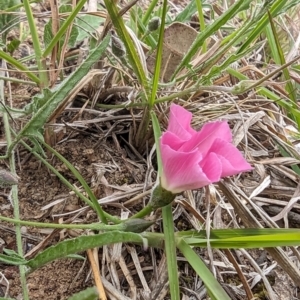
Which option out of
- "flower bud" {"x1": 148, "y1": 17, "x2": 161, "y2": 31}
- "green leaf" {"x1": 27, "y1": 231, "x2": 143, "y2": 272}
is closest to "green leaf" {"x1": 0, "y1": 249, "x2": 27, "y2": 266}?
"green leaf" {"x1": 27, "y1": 231, "x2": 143, "y2": 272}

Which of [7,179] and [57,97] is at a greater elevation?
[57,97]

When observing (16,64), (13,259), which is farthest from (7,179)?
(16,64)

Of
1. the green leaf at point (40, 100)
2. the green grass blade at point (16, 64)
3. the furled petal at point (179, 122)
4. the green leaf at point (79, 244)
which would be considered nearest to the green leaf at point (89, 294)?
the green leaf at point (79, 244)

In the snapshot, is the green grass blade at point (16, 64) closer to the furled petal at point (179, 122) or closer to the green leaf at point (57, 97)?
the green leaf at point (57, 97)

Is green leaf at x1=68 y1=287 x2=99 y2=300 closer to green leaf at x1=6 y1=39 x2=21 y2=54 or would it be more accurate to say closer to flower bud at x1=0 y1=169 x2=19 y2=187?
flower bud at x1=0 y1=169 x2=19 y2=187

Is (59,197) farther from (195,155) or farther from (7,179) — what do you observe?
(195,155)
